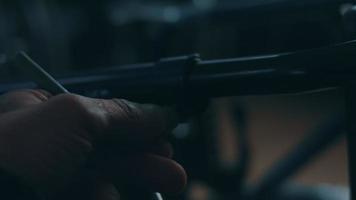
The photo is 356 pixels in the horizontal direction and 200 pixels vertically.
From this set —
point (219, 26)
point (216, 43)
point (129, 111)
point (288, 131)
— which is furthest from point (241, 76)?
point (288, 131)

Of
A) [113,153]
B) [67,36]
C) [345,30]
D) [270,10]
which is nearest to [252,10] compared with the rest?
[270,10]

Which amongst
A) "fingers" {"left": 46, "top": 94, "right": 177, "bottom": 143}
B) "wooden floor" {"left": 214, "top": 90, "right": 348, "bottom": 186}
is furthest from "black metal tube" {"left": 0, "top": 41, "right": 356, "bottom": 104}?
"wooden floor" {"left": 214, "top": 90, "right": 348, "bottom": 186}

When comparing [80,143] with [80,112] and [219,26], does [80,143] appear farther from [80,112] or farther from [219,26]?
[219,26]

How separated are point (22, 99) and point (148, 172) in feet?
0.30

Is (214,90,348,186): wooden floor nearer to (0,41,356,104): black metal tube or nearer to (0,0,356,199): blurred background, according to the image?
(0,0,356,199): blurred background

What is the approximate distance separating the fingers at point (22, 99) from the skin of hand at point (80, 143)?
4 centimetres

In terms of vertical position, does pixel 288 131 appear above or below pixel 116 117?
below

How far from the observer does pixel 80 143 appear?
322 millimetres

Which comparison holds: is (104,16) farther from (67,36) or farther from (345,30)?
(345,30)

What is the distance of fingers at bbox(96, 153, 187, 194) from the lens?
36cm

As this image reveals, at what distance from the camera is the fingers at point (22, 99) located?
0.40 m

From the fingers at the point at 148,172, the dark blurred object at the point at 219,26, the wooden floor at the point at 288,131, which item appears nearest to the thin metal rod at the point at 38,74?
the fingers at the point at 148,172

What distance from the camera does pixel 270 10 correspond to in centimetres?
69

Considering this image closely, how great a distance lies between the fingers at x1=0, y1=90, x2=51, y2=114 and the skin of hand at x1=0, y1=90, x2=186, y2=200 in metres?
0.04
